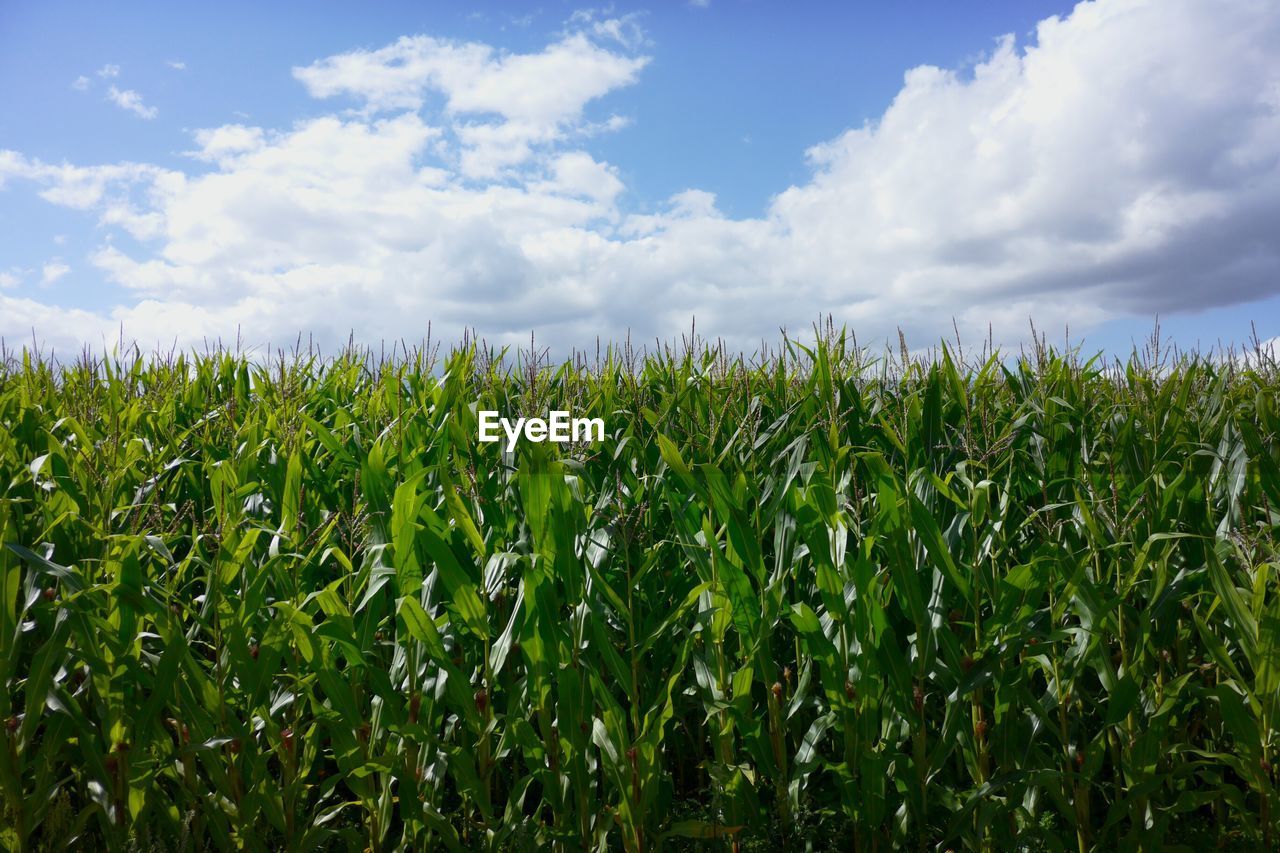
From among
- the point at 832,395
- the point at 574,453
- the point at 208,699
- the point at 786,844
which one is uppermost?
the point at 832,395

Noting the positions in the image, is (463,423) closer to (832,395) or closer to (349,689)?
(349,689)

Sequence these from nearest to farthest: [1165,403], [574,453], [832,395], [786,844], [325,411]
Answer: [786,844] < [574,453] < [832,395] < [1165,403] < [325,411]

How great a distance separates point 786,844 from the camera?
2.59 meters

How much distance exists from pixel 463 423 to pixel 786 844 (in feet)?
6.52

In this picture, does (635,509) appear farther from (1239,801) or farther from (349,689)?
(1239,801)

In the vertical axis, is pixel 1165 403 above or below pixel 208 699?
above

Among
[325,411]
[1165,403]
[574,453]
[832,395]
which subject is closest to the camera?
[574,453]

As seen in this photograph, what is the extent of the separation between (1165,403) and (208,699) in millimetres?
4110

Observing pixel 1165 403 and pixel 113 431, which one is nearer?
pixel 113 431

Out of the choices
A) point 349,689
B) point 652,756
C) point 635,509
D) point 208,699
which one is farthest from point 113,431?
point 652,756

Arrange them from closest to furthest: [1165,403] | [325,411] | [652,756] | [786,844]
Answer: [652,756] < [786,844] < [1165,403] < [325,411]

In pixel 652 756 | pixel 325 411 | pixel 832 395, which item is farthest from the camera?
pixel 325 411

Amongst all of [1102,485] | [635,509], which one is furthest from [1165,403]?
[635,509]

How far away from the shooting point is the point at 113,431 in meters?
3.35
